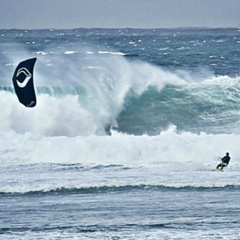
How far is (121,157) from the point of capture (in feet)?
75.6

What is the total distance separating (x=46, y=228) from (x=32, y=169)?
544 centimetres

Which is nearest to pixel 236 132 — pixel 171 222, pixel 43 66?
pixel 171 222

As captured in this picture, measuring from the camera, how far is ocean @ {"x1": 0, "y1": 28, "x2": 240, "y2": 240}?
54.1 feet

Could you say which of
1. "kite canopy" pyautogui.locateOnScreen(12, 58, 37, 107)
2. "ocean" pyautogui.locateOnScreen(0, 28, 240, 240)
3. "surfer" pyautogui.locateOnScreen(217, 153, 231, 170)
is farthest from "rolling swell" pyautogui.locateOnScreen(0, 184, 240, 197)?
"kite canopy" pyautogui.locateOnScreen(12, 58, 37, 107)

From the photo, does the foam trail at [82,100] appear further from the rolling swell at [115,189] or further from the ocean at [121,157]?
the rolling swell at [115,189]

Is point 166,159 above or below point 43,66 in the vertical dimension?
below

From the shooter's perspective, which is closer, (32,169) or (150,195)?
(150,195)

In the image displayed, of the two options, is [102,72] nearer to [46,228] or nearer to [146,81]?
[146,81]

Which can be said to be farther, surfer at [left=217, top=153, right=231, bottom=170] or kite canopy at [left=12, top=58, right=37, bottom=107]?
kite canopy at [left=12, top=58, right=37, bottom=107]

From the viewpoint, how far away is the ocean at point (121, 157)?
1650cm

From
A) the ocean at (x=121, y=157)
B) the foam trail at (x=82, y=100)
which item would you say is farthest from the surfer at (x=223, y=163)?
the foam trail at (x=82, y=100)

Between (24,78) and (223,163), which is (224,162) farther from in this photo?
(24,78)

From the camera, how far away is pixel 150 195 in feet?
60.8

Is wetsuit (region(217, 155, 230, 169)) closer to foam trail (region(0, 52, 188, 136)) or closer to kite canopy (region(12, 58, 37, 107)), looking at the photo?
kite canopy (region(12, 58, 37, 107))
